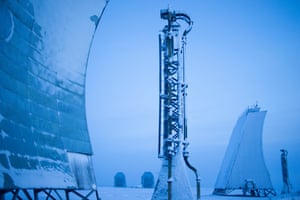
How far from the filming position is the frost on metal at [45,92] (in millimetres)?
7965

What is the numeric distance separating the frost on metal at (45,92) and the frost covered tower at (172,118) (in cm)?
379

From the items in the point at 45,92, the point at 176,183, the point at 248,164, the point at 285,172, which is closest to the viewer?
the point at 45,92

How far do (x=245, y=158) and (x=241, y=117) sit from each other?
8045 millimetres

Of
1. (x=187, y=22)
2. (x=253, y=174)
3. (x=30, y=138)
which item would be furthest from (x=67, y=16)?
(x=253, y=174)

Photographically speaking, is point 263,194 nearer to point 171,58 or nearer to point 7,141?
point 171,58

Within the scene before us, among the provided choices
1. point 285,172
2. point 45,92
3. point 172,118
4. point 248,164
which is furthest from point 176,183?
point 285,172

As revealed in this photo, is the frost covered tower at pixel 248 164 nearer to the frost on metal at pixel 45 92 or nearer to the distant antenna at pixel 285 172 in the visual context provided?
the distant antenna at pixel 285 172

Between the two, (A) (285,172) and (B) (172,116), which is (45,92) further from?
(A) (285,172)

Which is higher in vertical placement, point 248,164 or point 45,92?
point 45,92

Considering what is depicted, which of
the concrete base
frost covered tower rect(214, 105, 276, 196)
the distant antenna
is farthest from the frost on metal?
the distant antenna

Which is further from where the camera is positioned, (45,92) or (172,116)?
(172,116)

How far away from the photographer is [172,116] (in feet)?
50.6

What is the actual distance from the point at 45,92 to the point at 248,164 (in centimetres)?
4779

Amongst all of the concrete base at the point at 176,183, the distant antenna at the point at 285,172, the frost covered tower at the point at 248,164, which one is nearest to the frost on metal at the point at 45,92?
the concrete base at the point at 176,183
